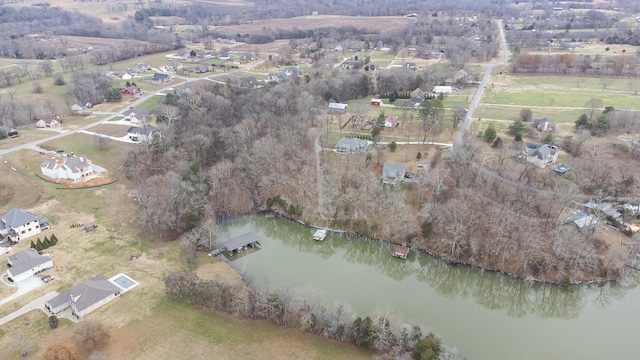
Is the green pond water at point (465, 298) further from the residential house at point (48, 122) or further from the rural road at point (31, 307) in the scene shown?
the residential house at point (48, 122)

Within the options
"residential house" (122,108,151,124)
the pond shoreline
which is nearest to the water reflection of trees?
the pond shoreline

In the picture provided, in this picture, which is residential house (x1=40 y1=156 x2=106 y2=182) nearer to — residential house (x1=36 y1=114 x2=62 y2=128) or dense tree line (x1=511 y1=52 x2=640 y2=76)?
residential house (x1=36 y1=114 x2=62 y2=128)

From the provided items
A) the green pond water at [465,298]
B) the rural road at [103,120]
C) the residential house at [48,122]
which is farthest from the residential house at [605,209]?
the residential house at [48,122]

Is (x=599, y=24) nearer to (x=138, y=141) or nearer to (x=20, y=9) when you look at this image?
(x=138, y=141)

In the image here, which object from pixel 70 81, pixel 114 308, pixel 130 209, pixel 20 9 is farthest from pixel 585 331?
pixel 20 9

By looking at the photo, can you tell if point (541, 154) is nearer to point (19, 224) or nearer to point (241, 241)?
point (241, 241)

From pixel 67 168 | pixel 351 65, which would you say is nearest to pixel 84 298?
pixel 67 168
